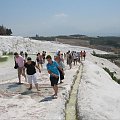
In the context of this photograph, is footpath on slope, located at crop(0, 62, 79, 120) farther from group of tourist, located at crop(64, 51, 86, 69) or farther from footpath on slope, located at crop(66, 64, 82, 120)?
group of tourist, located at crop(64, 51, 86, 69)

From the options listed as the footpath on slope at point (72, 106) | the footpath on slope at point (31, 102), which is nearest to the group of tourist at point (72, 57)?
the footpath on slope at point (31, 102)

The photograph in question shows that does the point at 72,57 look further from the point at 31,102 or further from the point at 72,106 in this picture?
the point at 72,106

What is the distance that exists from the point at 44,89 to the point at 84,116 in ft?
17.6

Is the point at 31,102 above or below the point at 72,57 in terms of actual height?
above

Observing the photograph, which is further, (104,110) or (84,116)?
(104,110)

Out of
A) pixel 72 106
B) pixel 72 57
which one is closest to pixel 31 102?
pixel 72 106

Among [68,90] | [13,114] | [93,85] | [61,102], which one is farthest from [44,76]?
[13,114]

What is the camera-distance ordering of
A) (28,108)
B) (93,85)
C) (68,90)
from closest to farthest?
(28,108) < (68,90) < (93,85)

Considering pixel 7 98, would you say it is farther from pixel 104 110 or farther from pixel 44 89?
pixel 104 110

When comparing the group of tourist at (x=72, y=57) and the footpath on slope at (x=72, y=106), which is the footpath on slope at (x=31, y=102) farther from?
the group of tourist at (x=72, y=57)

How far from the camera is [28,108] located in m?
14.4

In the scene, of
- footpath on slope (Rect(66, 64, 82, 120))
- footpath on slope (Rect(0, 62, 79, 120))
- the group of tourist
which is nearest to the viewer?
footpath on slope (Rect(0, 62, 79, 120))

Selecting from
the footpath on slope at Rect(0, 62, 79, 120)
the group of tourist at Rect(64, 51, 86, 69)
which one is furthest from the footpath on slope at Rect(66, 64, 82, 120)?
the group of tourist at Rect(64, 51, 86, 69)

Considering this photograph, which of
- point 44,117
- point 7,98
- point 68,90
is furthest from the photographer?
point 68,90
